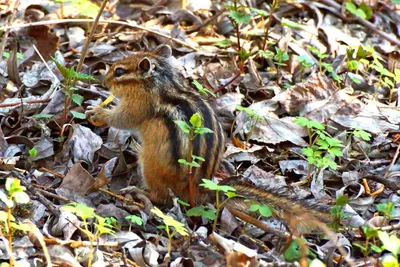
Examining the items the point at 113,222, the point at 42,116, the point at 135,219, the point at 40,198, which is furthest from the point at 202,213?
the point at 42,116

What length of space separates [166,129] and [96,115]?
94 centimetres

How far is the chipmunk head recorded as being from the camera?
5.89 m

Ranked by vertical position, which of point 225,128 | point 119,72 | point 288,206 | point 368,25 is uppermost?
point 119,72

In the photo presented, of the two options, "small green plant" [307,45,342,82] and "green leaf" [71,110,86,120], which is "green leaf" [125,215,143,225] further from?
"small green plant" [307,45,342,82]

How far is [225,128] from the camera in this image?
6605mm

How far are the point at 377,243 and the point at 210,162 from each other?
1.34 meters

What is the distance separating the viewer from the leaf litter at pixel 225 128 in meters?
4.77

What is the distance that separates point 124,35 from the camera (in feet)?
25.7

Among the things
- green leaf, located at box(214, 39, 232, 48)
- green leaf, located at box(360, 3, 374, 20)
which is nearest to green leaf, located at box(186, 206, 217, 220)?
green leaf, located at box(214, 39, 232, 48)

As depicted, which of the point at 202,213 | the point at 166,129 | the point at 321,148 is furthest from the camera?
the point at 321,148

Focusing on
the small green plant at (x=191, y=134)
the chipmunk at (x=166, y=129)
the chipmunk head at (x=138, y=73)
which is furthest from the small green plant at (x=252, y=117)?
the small green plant at (x=191, y=134)

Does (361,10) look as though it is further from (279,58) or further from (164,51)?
(164,51)

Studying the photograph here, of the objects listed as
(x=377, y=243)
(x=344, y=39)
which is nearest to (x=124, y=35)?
(x=344, y=39)

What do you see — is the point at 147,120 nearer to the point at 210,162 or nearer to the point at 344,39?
the point at 210,162
